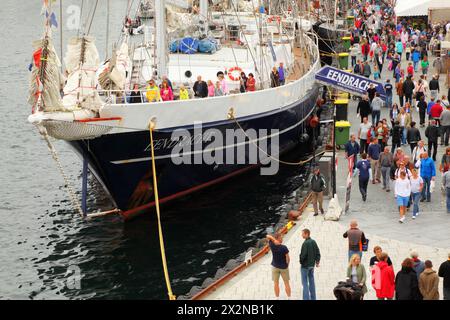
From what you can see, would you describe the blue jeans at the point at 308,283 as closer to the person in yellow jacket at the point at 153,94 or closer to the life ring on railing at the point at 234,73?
the person in yellow jacket at the point at 153,94

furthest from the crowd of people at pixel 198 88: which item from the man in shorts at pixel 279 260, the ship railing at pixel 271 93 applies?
the man in shorts at pixel 279 260

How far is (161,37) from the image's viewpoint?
28297mm

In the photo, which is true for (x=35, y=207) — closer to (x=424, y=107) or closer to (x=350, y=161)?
(x=350, y=161)

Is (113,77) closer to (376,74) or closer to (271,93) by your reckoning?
(271,93)

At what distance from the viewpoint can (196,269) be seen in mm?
23109

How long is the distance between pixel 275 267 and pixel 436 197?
824cm

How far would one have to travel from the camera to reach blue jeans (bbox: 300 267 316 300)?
17.8m

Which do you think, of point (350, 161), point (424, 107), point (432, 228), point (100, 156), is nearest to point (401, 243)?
point (432, 228)

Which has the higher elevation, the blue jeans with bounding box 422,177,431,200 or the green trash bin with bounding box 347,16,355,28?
the green trash bin with bounding box 347,16,355,28

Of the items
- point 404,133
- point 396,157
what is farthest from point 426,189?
point 404,133

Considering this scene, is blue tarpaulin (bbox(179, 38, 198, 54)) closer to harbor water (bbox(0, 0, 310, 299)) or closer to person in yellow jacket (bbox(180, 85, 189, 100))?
harbor water (bbox(0, 0, 310, 299))

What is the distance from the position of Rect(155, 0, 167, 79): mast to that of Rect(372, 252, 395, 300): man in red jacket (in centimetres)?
1348

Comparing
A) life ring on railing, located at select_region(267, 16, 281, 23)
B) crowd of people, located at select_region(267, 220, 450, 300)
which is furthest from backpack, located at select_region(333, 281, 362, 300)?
life ring on railing, located at select_region(267, 16, 281, 23)

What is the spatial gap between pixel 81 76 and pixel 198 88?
4.43m
